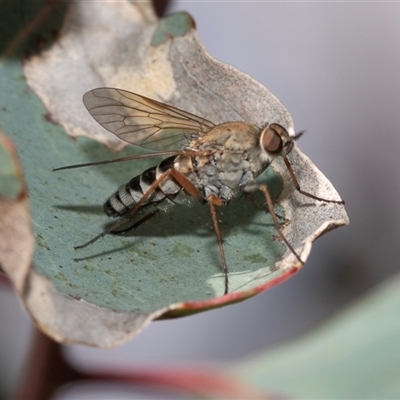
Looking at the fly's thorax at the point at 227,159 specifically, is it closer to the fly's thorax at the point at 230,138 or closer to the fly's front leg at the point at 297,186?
the fly's thorax at the point at 230,138

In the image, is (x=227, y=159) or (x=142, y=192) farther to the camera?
(x=227, y=159)

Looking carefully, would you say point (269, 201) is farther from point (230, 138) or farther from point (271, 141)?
point (230, 138)

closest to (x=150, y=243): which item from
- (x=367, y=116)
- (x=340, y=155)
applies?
(x=340, y=155)

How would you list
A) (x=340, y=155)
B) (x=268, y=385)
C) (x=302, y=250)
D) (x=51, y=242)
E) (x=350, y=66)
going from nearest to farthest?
(x=302, y=250) → (x=51, y=242) → (x=268, y=385) → (x=340, y=155) → (x=350, y=66)

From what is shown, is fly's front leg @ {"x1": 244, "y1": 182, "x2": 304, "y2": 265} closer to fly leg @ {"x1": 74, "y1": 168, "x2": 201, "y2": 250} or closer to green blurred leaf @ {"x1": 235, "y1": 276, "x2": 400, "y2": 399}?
fly leg @ {"x1": 74, "y1": 168, "x2": 201, "y2": 250}

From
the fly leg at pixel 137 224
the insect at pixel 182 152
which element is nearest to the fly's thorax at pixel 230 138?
the insect at pixel 182 152

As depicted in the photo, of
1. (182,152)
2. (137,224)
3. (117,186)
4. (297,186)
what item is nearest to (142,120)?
(182,152)

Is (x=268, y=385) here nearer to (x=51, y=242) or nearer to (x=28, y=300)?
(x=51, y=242)
